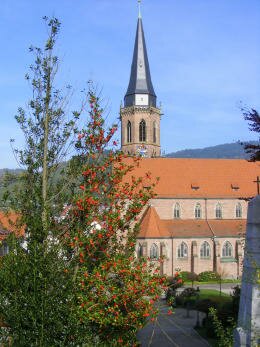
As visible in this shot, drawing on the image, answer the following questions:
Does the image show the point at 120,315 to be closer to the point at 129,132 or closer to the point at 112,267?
the point at 112,267

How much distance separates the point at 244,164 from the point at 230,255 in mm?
11763

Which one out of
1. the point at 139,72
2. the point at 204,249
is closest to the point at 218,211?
the point at 204,249

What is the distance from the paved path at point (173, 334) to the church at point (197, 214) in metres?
15.7

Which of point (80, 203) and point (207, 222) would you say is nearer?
point (80, 203)

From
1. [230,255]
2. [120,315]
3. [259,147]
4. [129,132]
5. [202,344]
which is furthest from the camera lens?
[129,132]

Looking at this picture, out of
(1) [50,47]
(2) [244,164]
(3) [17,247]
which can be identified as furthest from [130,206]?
(2) [244,164]

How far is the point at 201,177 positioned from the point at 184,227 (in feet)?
22.1

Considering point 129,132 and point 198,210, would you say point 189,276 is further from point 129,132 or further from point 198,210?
point 129,132

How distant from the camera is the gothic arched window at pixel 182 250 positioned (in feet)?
159

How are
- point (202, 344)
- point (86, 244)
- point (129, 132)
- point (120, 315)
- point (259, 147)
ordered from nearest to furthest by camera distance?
point (120, 315) < point (86, 244) < point (259, 147) < point (202, 344) < point (129, 132)

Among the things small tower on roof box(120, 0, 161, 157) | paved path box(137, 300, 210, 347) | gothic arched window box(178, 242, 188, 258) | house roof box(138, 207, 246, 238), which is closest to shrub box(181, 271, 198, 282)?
gothic arched window box(178, 242, 188, 258)

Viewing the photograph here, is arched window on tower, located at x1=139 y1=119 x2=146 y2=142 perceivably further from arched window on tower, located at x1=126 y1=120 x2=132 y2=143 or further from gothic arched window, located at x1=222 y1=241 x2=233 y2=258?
gothic arched window, located at x1=222 y1=241 x2=233 y2=258

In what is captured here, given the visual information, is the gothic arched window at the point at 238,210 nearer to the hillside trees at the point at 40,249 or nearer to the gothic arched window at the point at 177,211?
the gothic arched window at the point at 177,211

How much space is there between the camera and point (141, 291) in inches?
317
